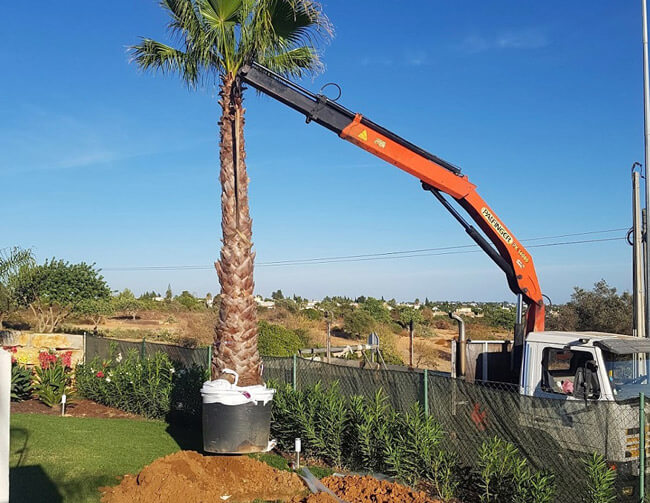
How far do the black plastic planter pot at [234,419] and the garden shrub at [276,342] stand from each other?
13895mm

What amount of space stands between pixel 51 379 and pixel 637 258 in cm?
1388

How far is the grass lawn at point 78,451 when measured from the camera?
9219 millimetres

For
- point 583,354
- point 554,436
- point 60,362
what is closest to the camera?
point 554,436

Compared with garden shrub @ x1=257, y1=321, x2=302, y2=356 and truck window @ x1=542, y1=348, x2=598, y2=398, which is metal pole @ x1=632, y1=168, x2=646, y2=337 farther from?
garden shrub @ x1=257, y1=321, x2=302, y2=356

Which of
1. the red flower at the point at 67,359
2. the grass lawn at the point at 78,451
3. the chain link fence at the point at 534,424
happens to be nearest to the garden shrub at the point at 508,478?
the chain link fence at the point at 534,424

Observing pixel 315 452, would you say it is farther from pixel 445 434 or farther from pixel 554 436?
pixel 554 436

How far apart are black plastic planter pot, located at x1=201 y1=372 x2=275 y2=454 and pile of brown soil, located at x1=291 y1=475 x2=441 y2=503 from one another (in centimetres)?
137

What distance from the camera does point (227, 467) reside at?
31.0ft

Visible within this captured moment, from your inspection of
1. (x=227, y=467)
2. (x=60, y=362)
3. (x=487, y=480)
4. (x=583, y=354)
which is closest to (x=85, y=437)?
(x=227, y=467)

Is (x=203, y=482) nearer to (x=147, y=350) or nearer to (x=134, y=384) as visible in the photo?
(x=134, y=384)

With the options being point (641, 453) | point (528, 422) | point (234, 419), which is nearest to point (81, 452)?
point (234, 419)

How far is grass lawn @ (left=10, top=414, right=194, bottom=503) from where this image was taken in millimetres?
9219

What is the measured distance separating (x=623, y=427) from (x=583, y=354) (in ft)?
4.65

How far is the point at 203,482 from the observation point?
8969mm
